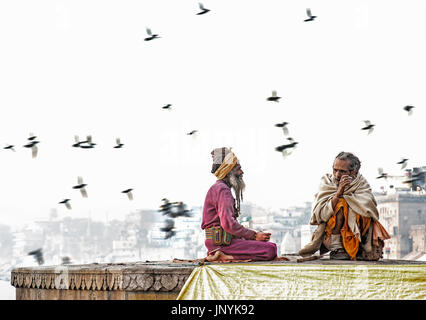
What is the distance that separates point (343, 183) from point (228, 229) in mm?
1347

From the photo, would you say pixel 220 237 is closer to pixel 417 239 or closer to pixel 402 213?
pixel 417 239

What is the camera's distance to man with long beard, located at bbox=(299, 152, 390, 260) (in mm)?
9711

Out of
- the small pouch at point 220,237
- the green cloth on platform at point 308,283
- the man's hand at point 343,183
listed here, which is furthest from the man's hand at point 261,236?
the green cloth on platform at point 308,283

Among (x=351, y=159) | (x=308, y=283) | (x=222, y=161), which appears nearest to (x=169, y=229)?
(x=222, y=161)

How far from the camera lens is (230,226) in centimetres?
965

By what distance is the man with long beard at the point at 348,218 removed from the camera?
971 centimetres

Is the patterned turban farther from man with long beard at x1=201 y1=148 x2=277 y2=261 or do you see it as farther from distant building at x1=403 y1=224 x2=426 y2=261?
distant building at x1=403 y1=224 x2=426 y2=261

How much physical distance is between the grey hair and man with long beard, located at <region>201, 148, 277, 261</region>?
3.86 feet

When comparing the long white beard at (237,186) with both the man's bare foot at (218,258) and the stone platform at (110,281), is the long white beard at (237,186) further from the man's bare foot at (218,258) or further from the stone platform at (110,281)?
the stone platform at (110,281)

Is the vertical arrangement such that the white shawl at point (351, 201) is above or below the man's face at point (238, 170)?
below

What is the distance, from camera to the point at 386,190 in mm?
121688
